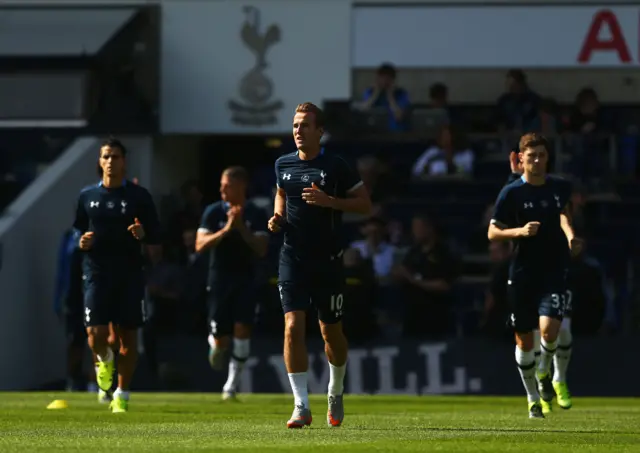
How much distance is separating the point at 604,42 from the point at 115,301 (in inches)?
583

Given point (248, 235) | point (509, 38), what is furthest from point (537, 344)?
point (509, 38)

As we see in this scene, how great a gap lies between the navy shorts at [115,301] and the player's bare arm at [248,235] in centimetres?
204

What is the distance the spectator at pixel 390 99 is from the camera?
2584 centimetres

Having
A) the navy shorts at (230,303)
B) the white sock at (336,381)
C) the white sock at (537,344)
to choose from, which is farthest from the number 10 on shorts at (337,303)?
the navy shorts at (230,303)

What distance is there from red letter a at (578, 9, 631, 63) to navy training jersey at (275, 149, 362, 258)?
16.7 metres

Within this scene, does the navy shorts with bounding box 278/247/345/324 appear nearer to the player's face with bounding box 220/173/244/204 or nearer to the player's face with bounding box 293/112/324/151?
the player's face with bounding box 293/112/324/151

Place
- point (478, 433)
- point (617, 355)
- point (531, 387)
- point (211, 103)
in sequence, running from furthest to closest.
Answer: point (211, 103) → point (617, 355) → point (531, 387) → point (478, 433)

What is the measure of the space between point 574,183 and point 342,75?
5804 mm

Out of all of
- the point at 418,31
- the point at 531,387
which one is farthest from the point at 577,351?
the point at 418,31

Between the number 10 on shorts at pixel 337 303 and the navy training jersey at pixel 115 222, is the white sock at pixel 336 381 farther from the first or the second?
the navy training jersey at pixel 115 222

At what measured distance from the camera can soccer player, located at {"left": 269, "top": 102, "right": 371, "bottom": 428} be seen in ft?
40.9

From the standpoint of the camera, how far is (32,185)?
84.0 ft

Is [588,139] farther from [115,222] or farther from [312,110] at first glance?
[312,110]

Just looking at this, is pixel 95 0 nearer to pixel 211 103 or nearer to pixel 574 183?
pixel 211 103
